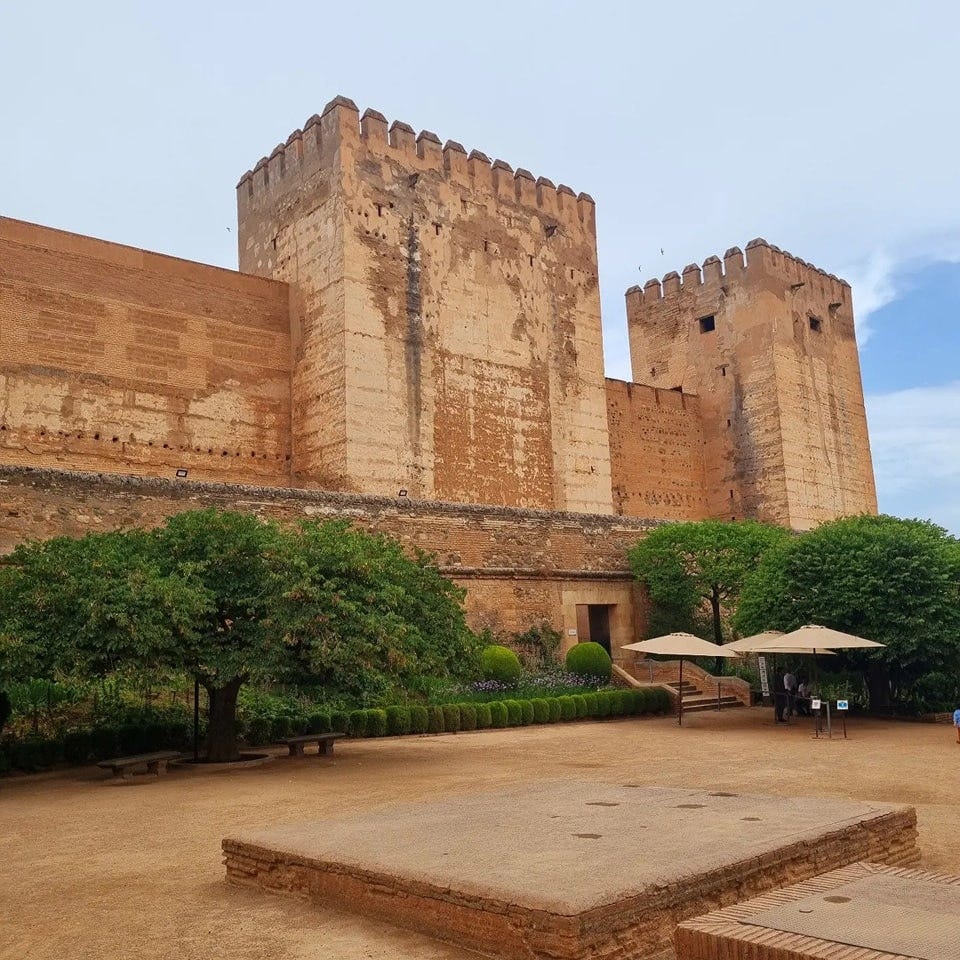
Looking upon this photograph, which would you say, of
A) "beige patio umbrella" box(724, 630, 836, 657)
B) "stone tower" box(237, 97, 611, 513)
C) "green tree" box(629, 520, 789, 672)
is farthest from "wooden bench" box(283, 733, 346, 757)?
"stone tower" box(237, 97, 611, 513)

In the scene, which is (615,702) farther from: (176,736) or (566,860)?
(566,860)

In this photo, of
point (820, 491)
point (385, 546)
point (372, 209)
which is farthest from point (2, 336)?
point (820, 491)

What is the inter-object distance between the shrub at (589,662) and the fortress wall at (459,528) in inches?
50.2

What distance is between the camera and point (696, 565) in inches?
773

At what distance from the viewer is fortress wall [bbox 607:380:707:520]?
3005cm

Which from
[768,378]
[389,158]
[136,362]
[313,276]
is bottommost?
[136,362]

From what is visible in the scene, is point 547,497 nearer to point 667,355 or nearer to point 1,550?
point 667,355

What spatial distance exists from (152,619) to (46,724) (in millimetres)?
3388

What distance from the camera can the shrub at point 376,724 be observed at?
43.7 feet

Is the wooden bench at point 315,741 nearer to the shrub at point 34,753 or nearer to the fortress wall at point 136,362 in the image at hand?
the shrub at point 34,753

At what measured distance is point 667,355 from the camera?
1371 inches

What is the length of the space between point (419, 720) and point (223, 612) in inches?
172

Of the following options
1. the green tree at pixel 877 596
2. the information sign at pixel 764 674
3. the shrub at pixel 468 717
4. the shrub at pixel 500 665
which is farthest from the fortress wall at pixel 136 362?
the green tree at pixel 877 596

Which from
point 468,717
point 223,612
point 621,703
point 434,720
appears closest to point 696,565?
point 621,703
